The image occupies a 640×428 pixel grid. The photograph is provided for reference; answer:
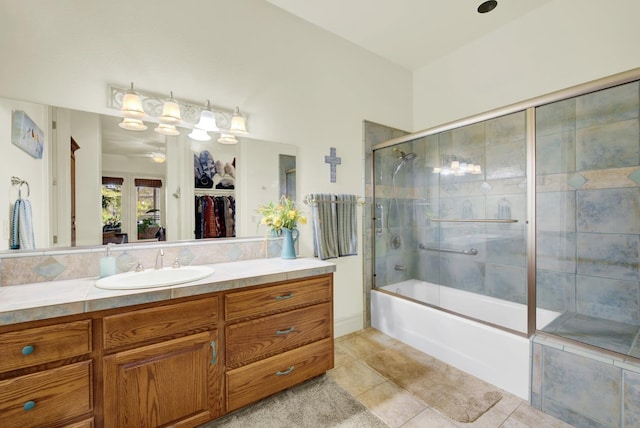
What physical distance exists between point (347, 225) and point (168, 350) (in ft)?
5.46

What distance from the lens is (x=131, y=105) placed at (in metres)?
1.65

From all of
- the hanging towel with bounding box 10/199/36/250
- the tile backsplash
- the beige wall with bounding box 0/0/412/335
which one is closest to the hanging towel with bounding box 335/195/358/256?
the beige wall with bounding box 0/0/412/335

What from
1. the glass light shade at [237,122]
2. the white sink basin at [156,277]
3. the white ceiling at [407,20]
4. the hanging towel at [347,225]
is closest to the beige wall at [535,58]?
the white ceiling at [407,20]

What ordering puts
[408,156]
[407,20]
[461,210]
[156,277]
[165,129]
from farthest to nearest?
[408,156], [461,210], [407,20], [165,129], [156,277]

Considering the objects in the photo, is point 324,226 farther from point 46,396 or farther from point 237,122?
point 46,396

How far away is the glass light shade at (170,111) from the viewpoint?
5.75 ft

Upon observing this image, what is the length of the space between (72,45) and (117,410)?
75.2 inches

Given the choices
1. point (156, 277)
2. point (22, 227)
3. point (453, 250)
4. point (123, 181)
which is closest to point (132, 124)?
point (123, 181)

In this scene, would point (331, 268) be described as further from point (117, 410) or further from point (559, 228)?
point (559, 228)

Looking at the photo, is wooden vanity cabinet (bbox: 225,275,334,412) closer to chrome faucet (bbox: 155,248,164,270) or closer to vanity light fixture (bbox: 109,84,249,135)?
chrome faucet (bbox: 155,248,164,270)

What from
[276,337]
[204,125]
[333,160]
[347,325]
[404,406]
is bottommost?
[404,406]

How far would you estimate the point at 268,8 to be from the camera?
2.19m

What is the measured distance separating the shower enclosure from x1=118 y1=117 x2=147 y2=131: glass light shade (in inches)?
79.8

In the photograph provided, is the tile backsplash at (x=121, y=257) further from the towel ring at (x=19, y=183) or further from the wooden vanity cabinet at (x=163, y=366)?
the wooden vanity cabinet at (x=163, y=366)
